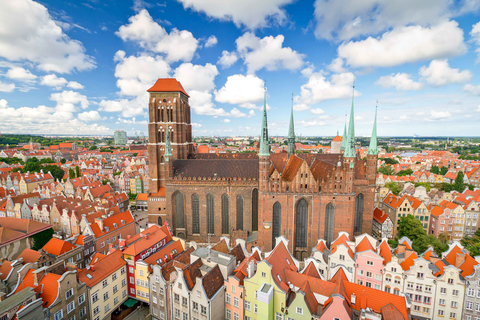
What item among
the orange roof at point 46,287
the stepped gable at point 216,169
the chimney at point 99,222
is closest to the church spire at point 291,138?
the stepped gable at point 216,169

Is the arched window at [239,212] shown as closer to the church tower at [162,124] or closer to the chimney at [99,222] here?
the church tower at [162,124]

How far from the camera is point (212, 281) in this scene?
25984 millimetres

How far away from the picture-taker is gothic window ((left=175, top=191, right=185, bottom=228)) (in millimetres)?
50562

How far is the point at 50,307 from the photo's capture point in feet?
78.6

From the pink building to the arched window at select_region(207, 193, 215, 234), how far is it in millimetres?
27987

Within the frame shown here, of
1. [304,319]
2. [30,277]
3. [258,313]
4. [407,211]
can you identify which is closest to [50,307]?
[30,277]

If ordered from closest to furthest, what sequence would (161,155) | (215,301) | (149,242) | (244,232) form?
(215,301) → (149,242) → (244,232) → (161,155)

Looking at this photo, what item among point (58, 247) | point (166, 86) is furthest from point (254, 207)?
point (58, 247)

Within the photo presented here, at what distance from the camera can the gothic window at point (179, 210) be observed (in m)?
50.6

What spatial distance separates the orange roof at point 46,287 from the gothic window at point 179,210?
2564 cm

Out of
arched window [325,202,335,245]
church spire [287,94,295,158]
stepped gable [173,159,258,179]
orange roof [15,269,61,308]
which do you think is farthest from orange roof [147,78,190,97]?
arched window [325,202,335,245]

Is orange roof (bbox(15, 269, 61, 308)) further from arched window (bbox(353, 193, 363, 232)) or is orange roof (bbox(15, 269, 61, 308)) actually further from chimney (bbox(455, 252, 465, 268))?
chimney (bbox(455, 252, 465, 268))

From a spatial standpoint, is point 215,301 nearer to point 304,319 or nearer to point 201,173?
point 304,319

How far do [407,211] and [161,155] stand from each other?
5971cm
